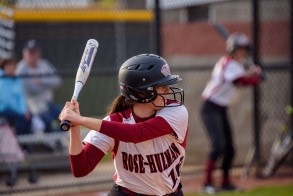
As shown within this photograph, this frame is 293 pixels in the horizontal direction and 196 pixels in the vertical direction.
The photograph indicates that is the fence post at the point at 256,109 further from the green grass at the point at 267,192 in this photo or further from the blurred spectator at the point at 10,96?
the blurred spectator at the point at 10,96

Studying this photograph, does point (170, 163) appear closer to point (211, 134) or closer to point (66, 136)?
point (211, 134)

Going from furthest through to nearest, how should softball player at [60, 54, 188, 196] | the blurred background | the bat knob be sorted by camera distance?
1. the blurred background
2. softball player at [60, 54, 188, 196]
3. the bat knob

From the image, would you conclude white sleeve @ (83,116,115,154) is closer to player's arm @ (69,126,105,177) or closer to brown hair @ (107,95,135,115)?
player's arm @ (69,126,105,177)


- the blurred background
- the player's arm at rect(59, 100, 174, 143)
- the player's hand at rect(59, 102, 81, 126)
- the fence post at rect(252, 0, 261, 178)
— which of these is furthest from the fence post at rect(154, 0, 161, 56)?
the player's hand at rect(59, 102, 81, 126)

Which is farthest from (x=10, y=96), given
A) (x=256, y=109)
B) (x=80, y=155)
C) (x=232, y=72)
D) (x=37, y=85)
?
(x=80, y=155)

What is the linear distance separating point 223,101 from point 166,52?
2.79 metres

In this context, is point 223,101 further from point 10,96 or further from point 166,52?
point 166,52

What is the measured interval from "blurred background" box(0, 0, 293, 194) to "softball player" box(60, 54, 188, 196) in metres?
3.87

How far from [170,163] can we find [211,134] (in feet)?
12.9

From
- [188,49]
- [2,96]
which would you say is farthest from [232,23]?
[2,96]

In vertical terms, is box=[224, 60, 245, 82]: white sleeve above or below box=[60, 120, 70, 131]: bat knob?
below

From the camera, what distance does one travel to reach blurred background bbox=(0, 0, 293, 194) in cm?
855

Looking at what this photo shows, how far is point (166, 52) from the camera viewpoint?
10570mm

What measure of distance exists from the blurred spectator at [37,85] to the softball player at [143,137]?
5000 millimetres
